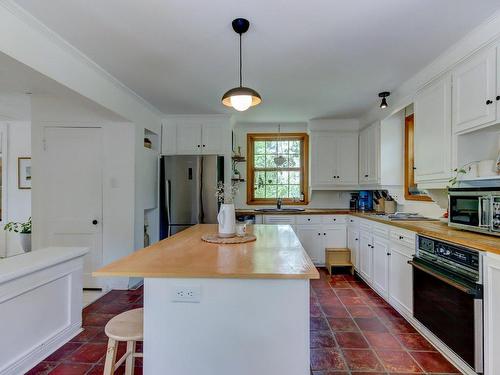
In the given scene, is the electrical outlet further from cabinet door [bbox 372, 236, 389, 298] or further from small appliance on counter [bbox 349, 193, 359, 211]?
small appliance on counter [bbox 349, 193, 359, 211]

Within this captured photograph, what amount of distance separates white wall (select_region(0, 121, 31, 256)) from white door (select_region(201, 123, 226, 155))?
2967 millimetres

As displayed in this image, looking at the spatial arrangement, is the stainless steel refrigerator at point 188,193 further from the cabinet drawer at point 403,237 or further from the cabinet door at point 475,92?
the cabinet door at point 475,92

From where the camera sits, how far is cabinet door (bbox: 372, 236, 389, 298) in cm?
294

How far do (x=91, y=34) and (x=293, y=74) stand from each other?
5.80 feet

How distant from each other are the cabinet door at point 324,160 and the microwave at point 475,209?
90.0 inches

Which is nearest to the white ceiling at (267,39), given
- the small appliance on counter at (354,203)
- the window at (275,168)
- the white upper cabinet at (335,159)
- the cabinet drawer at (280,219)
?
the white upper cabinet at (335,159)

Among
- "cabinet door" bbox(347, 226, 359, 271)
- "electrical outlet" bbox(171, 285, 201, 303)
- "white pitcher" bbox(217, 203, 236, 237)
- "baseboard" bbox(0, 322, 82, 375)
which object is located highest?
"white pitcher" bbox(217, 203, 236, 237)

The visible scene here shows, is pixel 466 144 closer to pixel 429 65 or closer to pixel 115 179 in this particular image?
pixel 429 65

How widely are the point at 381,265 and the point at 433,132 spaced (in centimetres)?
147

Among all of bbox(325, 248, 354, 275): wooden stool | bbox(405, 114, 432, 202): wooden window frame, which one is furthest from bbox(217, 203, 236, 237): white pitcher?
bbox(405, 114, 432, 202): wooden window frame

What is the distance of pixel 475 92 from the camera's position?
2.08 meters

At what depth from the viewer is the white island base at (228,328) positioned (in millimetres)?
1320

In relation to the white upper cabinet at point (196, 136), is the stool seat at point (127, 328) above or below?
below

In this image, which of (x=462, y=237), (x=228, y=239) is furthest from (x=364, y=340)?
(x=228, y=239)
